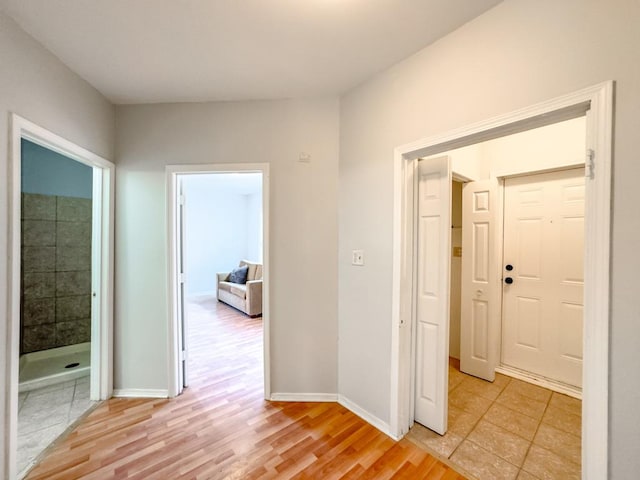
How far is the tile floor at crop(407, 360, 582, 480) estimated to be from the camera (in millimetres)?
1540

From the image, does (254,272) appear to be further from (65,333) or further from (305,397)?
(305,397)

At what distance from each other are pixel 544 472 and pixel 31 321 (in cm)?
463

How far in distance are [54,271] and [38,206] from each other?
2.40ft

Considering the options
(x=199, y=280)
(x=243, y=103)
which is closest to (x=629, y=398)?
(x=243, y=103)

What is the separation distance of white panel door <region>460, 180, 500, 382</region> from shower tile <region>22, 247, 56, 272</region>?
4.55m

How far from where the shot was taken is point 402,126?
1.70 meters

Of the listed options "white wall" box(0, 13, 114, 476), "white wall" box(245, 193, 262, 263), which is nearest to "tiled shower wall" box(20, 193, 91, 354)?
"white wall" box(0, 13, 114, 476)

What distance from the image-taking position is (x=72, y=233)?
3.02 m

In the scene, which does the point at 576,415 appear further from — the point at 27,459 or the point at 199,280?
the point at 199,280

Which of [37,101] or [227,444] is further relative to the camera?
[227,444]

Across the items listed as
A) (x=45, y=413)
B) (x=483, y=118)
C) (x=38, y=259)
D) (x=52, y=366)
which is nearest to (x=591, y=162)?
(x=483, y=118)

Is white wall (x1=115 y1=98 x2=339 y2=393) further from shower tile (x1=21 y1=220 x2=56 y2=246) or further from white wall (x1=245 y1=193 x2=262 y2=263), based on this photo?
white wall (x1=245 y1=193 x2=262 y2=263)

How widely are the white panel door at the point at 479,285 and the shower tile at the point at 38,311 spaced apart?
4.52 metres

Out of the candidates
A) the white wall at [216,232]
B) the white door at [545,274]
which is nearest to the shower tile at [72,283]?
the white wall at [216,232]
